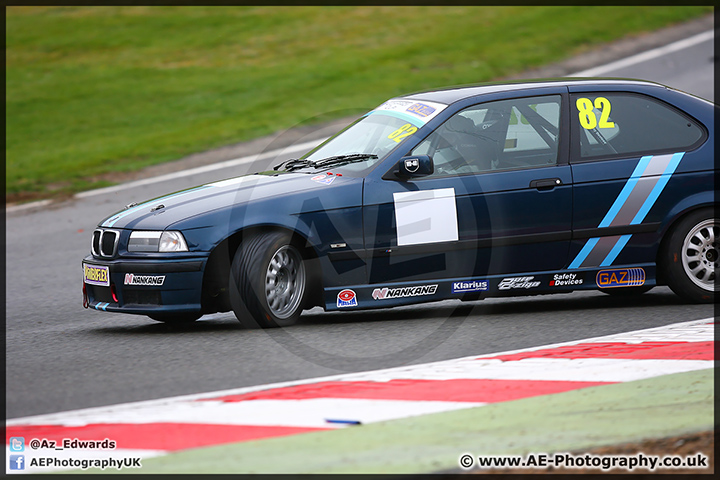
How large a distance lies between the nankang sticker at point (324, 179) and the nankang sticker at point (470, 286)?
1123mm

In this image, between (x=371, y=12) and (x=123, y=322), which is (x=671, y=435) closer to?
(x=123, y=322)

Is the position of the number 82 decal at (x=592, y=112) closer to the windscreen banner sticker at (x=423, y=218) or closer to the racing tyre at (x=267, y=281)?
the windscreen banner sticker at (x=423, y=218)

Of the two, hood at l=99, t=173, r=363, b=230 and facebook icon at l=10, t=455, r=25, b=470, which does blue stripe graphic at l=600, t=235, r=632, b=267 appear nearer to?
hood at l=99, t=173, r=363, b=230

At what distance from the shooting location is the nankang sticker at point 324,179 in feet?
21.4

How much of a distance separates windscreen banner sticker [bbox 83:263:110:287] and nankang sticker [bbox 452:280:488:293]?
238 cm

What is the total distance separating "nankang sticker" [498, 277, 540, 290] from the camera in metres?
6.60

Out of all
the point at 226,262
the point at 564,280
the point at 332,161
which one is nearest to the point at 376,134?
the point at 332,161

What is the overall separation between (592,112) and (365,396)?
11.0 ft

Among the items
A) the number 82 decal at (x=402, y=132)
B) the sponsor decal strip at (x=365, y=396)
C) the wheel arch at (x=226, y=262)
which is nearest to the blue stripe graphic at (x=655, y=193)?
the sponsor decal strip at (x=365, y=396)

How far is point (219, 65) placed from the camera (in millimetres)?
20344

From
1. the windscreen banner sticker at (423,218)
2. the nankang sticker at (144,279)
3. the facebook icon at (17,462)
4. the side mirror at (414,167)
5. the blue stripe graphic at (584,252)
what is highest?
the side mirror at (414,167)

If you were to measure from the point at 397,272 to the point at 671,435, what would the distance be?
9.04ft

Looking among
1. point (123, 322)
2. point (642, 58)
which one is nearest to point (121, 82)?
point (642, 58)

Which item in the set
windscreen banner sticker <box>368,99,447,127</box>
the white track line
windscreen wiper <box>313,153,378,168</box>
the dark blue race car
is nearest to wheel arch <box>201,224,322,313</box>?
the dark blue race car
